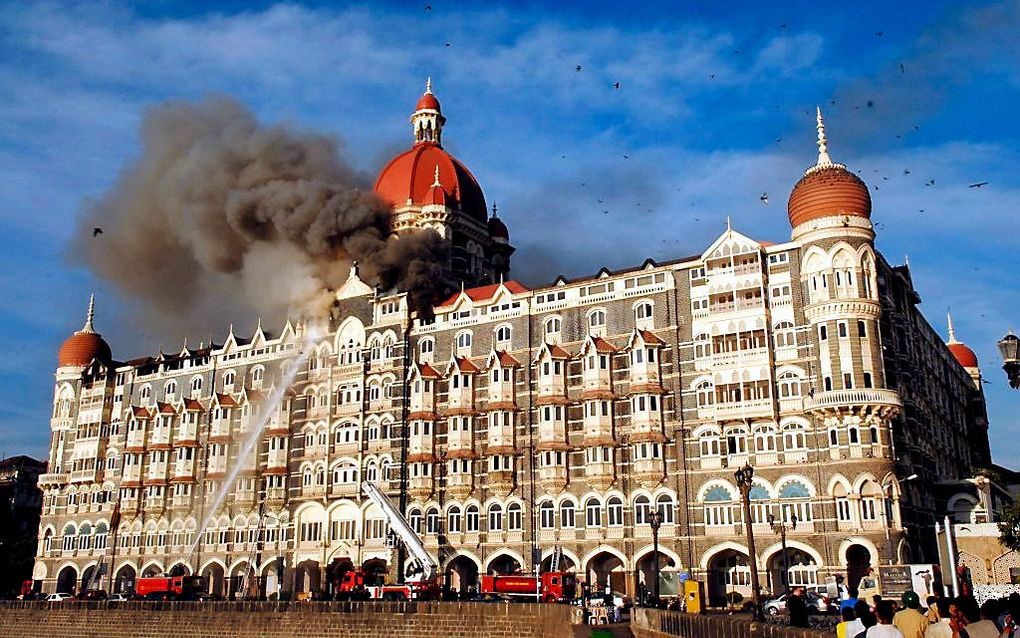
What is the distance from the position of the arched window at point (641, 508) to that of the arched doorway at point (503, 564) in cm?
1005

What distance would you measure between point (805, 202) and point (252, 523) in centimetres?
5073

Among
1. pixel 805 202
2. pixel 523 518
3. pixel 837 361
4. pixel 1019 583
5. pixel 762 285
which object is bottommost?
pixel 1019 583

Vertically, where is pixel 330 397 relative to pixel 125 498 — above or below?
above

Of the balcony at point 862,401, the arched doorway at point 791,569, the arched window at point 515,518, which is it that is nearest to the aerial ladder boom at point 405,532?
the arched window at point 515,518

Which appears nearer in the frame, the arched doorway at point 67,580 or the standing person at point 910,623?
the standing person at point 910,623

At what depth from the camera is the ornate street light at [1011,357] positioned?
1770cm

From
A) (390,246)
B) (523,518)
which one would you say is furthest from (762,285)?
(390,246)

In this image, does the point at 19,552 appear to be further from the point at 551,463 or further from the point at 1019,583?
the point at 1019,583

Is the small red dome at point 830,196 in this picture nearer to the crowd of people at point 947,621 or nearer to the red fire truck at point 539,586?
the red fire truck at point 539,586

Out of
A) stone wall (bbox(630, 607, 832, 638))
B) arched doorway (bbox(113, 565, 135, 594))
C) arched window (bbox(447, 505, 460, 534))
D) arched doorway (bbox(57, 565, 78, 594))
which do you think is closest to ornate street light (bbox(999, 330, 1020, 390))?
stone wall (bbox(630, 607, 832, 638))

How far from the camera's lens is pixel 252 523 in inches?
3236

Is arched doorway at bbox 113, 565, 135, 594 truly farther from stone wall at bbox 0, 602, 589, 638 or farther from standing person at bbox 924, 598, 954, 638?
standing person at bbox 924, 598, 954, 638

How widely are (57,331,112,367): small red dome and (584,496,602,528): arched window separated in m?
57.3

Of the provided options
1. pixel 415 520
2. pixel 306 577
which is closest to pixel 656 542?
pixel 415 520
